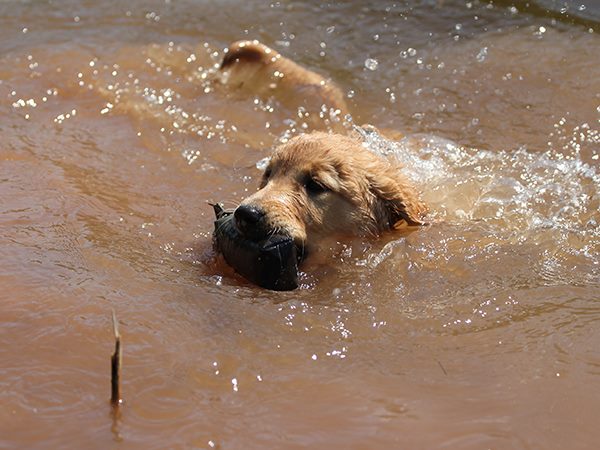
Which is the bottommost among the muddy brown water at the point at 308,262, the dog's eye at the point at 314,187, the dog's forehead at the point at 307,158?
the muddy brown water at the point at 308,262

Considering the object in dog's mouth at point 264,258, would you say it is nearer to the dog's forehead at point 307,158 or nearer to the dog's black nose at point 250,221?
the dog's black nose at point 250,221

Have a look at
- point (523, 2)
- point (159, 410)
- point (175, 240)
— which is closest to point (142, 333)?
point (159, 410)

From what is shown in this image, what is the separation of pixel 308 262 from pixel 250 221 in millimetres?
565

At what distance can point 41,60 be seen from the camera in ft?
25.5

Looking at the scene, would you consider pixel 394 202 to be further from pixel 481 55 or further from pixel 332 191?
pixel 481 55

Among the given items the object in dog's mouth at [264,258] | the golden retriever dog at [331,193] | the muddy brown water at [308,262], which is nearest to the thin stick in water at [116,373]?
the muddy brown water at [308,262]

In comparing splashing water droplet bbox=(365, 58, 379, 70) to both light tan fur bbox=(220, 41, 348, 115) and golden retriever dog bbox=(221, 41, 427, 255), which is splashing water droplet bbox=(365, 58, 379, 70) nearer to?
light tan fur bbox=(220, 41, 348, 115)

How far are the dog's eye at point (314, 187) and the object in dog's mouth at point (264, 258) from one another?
571mm

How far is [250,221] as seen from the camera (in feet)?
14.6

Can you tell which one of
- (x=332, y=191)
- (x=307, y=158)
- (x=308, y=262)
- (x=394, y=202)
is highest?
(x=307, y=158)

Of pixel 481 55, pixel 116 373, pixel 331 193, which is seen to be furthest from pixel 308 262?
pixel 481 55

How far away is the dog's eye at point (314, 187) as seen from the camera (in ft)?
16.5

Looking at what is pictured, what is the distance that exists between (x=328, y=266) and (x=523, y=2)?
487 centimetres

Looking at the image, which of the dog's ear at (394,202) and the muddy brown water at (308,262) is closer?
the muddy brown water at (308,262)
